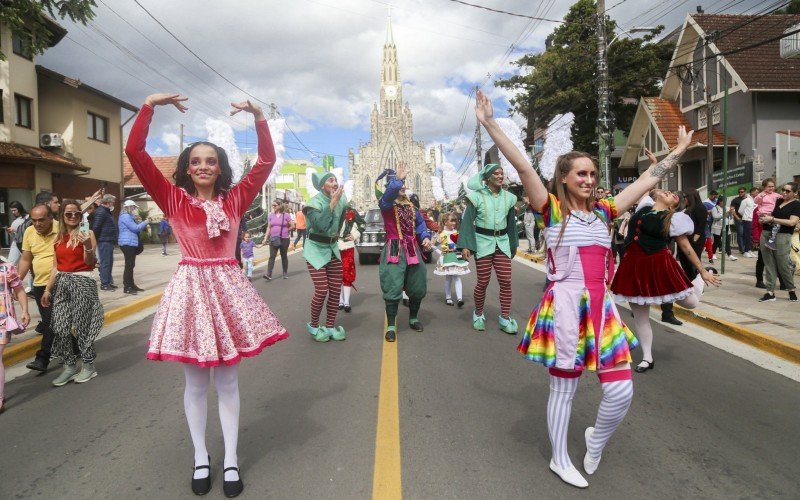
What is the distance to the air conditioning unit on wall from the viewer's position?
21.1 meters

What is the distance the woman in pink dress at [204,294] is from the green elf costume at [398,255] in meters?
3.01

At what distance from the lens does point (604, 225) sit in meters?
2.90

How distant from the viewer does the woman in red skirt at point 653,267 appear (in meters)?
4.71

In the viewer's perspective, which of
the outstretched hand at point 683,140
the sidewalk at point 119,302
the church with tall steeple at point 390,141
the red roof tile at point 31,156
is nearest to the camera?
the outstretched hand at point 683,140

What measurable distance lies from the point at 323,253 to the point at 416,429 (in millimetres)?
3110

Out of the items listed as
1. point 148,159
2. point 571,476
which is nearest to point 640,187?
point 571,476

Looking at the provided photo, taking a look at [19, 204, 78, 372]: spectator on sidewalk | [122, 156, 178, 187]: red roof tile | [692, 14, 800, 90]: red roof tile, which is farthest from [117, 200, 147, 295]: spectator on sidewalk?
[122, 156, 178, 187]: red roof tile

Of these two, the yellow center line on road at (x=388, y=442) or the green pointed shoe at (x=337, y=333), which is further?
the green pointed shoe at (x=337, y=333)

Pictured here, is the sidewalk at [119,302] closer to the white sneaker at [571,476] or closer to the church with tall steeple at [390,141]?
the white sneaker at [571,476]

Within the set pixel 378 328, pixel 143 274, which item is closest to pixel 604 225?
pixel 378 328

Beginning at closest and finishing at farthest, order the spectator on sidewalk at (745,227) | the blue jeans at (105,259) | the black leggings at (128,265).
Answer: the black leggings at (128,265) < the blue jeans at (105,259) < the spectator on sidewalk at (745,227)

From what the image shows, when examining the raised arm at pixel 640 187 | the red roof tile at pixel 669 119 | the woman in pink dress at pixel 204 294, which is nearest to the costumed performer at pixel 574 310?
the raised arm at pixel 640 187

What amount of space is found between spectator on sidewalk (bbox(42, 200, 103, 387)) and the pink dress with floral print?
9.14 ft

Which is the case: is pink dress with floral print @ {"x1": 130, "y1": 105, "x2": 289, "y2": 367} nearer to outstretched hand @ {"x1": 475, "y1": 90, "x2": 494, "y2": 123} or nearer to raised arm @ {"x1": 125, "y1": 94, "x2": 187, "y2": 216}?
raised arm @ {"x1": 125, "y1": 94, "x2": 187, "y2": 216}
